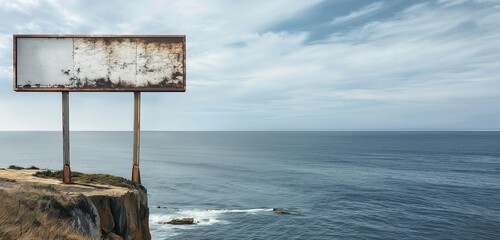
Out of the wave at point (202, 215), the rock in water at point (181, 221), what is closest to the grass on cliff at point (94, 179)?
the wave at point (202, 215)

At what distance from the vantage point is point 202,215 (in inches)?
2020

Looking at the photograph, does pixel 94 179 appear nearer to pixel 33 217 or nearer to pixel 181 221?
pixel 33 217

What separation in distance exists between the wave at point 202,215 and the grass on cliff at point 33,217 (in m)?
37.1

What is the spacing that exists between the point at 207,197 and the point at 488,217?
154ft

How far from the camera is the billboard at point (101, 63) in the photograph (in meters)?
15.3

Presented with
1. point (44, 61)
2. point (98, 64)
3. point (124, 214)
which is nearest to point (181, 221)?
point (124, 214)

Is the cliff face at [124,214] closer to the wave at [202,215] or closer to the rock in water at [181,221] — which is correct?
Answer: the wave at [202,215]

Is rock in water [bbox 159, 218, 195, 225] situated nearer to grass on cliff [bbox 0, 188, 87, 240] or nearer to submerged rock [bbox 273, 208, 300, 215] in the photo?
submerged rock [bbox 273, 208, 300, 215]

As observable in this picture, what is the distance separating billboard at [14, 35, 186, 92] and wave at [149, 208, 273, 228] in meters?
34.4

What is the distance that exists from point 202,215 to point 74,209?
41.9 meters

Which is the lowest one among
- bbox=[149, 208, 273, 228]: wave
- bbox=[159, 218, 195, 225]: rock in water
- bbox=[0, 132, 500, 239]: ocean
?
bbox=[0, 132, 500, 239]: ocean

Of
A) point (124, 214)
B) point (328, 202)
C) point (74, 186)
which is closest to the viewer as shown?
point (124, 214)

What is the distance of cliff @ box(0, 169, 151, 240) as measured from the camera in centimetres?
888

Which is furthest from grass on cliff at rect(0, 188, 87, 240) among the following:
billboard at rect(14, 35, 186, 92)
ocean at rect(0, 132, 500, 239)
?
ocean at rect(0, 132, 500, 239)
